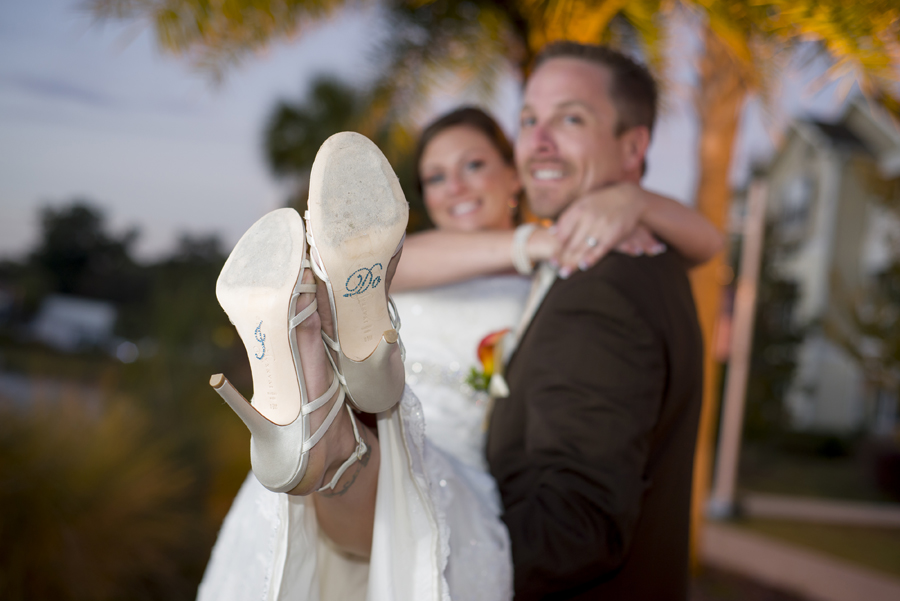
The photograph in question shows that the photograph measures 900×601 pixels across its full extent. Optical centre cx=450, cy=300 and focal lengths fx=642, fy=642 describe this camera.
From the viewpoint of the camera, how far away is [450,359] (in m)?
2.12

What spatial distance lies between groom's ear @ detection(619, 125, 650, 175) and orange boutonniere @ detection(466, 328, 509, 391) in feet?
2.26

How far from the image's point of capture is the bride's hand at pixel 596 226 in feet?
5.39

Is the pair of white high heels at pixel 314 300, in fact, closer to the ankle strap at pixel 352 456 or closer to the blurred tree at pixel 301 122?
the ankle strap at pixel 352 456

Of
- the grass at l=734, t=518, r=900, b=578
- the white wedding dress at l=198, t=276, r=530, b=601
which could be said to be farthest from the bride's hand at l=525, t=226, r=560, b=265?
the grass at l=734, t=518, r=900, b=578

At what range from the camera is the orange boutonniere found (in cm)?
199

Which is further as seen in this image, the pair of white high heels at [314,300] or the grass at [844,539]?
the grass at [844,539]

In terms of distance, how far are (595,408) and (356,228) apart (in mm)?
699

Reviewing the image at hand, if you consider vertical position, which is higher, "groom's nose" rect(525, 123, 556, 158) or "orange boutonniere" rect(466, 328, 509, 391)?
"groom's nose" rect(525, 123, 556, 158)

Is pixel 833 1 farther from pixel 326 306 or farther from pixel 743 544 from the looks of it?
pixel 743 544

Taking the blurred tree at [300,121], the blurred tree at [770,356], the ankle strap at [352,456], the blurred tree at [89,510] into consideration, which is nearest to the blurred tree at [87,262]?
the blurred tree at [300,121]

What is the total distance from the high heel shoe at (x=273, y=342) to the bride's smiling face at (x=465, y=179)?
4.95ft

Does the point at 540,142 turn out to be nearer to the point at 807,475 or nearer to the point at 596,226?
the point at 596,226

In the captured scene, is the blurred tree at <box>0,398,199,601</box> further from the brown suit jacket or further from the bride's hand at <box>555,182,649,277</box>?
the bride's hand at <box>555,182,649,277</box>

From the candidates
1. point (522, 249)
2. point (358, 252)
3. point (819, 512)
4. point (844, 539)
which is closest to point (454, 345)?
point (522, 249)
